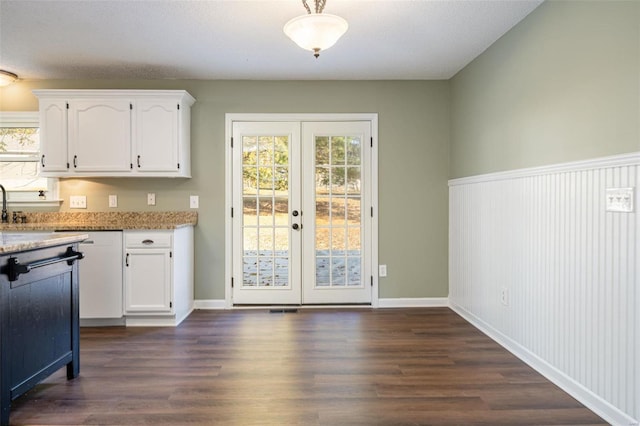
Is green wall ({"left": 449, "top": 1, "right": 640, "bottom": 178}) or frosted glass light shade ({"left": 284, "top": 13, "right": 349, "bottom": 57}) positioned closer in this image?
green wall ({"left": 449, "top": 1, "right": 640, "bottom": 178})

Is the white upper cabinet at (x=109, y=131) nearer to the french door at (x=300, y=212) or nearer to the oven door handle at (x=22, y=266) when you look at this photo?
the french door at (x=300, y=212)

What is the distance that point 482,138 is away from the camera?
130 inches

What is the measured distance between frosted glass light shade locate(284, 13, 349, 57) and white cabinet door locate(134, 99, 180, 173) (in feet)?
6.11

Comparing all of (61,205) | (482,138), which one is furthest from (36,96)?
(482,138)

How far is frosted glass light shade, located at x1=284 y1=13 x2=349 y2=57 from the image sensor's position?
215cm

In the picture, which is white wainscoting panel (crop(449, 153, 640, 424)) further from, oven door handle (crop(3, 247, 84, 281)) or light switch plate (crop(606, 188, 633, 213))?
oven door handle (crop(3, 247, 84, 281))

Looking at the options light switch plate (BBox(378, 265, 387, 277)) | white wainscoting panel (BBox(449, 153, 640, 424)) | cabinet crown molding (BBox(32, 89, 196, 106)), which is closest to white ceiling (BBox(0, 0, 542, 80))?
cabinet crown molding (BBox(32, 89, 196, 106))

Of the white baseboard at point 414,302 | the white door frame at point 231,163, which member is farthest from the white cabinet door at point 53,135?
the white baseboard at point 414,302

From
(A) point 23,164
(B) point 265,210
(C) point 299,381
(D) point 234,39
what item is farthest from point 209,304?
(D) point 234,39

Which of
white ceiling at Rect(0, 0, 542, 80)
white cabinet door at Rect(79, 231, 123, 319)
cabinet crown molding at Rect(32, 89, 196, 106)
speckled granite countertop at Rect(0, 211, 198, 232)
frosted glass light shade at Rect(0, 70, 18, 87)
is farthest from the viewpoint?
speckled granite countertop at Rect(0, 211, 198, 232)

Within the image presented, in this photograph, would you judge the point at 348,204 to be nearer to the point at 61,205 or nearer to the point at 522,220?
the point at 522,220

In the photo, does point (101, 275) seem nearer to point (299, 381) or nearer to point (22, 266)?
point (22, 266)

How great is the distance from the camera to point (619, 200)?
72.7 inches

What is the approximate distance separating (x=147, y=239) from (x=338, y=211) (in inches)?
74.1
